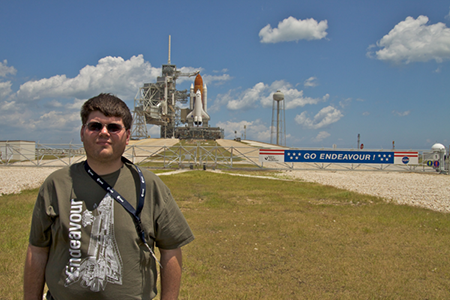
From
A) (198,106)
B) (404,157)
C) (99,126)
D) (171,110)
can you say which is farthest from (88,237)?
(171,110)

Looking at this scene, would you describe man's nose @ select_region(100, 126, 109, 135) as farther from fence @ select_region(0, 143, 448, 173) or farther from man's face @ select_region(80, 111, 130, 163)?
fence @ select_region(0, 143, 448, 173)

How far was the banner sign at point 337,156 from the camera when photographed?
27.5 meters

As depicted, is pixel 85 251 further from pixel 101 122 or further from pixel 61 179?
pixel 101 122

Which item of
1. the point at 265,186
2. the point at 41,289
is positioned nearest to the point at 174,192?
the point at 265,186

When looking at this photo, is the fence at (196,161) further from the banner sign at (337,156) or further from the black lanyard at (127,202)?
the black lanyard at (127,202)

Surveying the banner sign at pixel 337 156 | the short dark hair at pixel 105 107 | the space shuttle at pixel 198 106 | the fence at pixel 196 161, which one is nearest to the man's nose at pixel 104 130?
the short dark hair at pixel 105 107

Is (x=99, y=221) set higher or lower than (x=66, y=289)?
higher

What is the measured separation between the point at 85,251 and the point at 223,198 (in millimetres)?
11637

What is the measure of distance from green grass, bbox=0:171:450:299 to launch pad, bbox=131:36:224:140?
6039 cm

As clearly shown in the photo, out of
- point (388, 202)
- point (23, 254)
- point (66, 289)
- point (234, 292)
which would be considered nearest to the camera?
point (66, 289)

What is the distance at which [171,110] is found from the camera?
86500 mm

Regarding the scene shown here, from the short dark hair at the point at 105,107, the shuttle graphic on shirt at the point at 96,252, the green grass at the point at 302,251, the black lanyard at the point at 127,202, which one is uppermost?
the short dark hair at the point at 105,107

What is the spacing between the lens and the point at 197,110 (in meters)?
69.4

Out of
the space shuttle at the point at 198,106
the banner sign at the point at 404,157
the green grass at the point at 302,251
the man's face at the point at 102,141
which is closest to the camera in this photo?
the man's face at the point at 102,141
